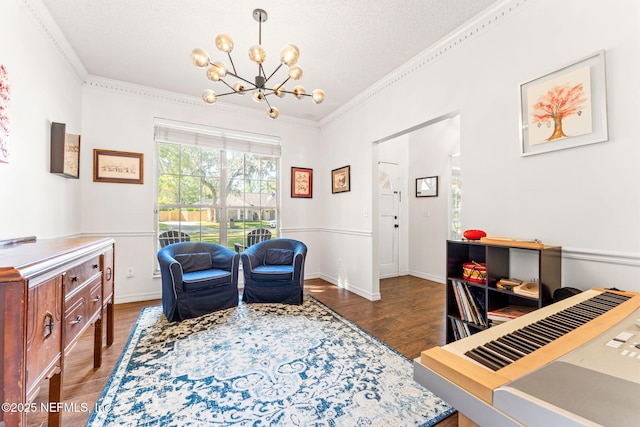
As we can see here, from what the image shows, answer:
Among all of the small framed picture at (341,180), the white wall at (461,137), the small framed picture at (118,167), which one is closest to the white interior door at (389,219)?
the small framed picture at (341,180)

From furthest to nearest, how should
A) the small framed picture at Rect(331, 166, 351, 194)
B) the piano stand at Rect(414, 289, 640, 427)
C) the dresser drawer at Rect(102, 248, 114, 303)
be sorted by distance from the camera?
Answer: the small framed picture at Rect(331, 166, 351, 194) → the dresser drawer at Rect(102, 248, 114, 303) → the piano stand at Rect(414, 289, 640, 427)

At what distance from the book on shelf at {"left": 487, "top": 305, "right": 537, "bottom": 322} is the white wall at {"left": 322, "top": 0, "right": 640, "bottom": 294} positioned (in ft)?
1.11

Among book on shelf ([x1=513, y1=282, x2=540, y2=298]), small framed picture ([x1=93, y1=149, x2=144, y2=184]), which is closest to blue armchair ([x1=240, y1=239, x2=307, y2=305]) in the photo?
small framed picture ([x1=93, y1=149, x2=144, y2=184])

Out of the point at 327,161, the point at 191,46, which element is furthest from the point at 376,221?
the point at 191,46

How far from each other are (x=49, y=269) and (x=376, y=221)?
312cm

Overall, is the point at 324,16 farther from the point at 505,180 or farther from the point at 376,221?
the point at 376,221

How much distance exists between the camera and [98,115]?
3295 mm

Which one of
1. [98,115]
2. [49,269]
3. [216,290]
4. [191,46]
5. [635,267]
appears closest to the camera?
[49,269]

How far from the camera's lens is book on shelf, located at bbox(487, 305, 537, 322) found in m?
1.78

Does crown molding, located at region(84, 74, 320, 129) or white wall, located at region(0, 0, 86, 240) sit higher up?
crown molding, located at region(84, 74, 320, 129)

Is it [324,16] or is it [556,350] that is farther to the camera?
[324,16]

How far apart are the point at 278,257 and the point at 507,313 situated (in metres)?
2.57

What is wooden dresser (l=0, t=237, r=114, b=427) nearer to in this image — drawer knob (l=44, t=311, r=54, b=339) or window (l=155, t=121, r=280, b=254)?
drawer knob (l=44, t=311, r=54, b=339)

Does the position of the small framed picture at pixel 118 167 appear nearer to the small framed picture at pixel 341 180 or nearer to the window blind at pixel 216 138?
the window blind at pixel 216 138
